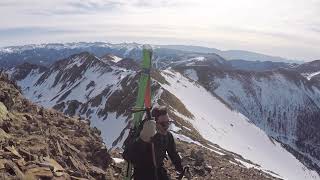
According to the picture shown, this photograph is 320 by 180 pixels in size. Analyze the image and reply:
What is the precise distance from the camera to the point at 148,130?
25.8ft

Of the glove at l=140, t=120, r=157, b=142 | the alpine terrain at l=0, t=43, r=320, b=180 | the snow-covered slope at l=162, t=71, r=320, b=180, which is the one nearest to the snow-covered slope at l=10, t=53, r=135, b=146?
the alpine terrain at l=0, t=43, r=320, b=180

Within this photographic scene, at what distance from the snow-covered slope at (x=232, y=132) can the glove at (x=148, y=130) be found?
68.0 m

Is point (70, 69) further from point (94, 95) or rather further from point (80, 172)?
point (80, 172)

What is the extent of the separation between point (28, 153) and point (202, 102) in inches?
4054

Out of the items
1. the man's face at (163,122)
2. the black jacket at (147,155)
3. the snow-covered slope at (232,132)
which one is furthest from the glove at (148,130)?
the snow-covered slope at (232,132)

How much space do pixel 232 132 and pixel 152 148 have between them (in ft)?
301

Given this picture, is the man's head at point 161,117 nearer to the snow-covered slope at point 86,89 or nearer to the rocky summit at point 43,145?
the rocky summit at point 43,145

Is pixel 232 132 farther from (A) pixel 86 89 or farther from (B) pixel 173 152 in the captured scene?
(B) pixel 173 152

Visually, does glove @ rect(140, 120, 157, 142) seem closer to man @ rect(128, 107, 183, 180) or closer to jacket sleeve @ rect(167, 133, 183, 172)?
man @ rect(128, 107, 183, 180)

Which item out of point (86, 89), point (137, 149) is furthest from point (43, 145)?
point (86, 89)

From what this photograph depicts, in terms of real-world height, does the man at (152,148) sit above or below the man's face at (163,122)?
below

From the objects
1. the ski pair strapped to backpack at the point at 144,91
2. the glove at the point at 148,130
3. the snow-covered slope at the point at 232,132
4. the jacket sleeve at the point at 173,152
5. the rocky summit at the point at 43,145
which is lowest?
the snow-covered slope at the point at 232,132

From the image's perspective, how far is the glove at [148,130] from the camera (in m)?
7.86

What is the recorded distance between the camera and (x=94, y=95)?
114125mm
